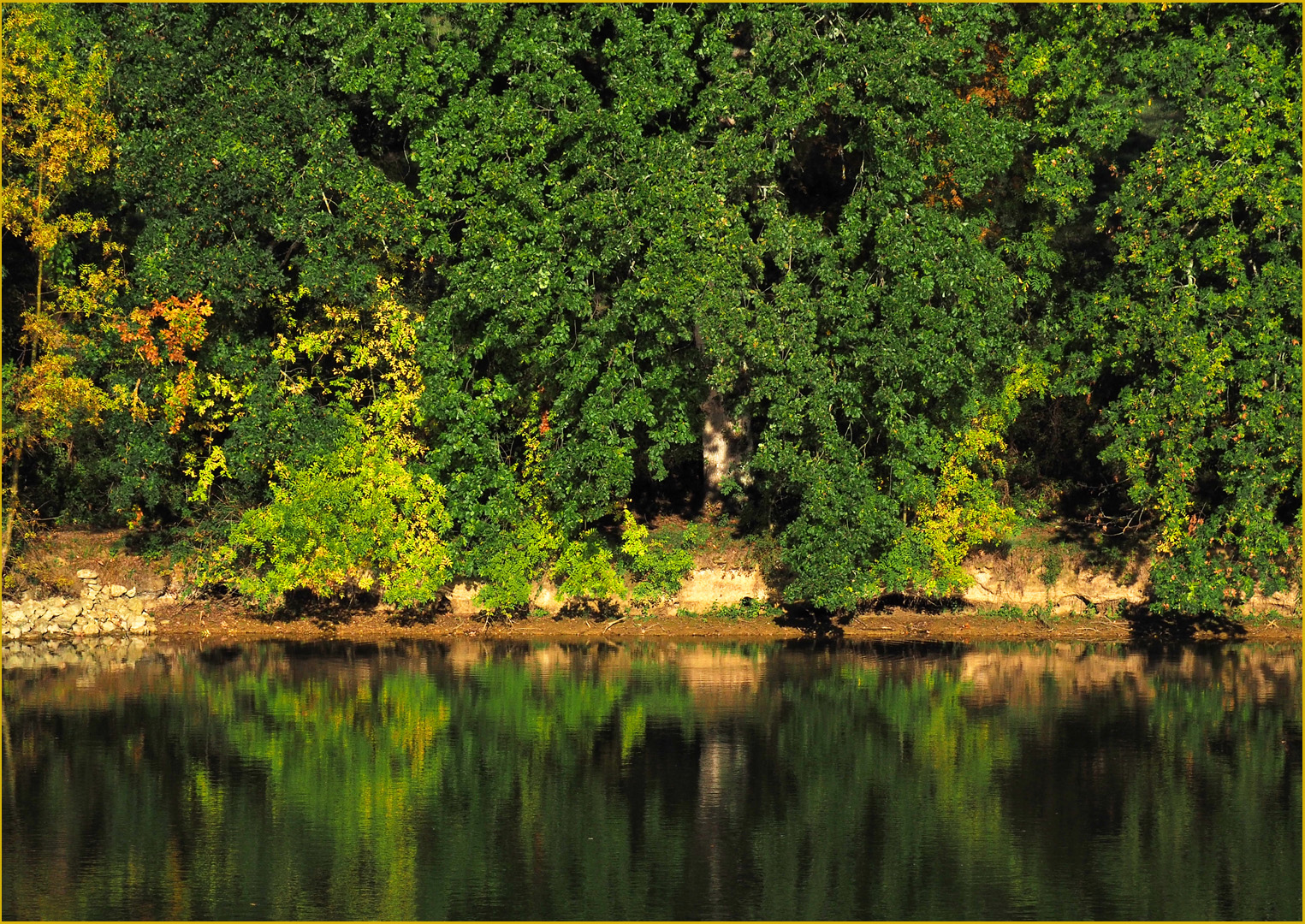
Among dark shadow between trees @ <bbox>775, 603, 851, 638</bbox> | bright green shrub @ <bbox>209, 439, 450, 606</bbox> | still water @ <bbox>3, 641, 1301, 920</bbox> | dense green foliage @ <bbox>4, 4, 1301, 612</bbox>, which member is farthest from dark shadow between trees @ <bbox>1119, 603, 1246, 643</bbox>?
bright green shrub @ <bbox>209, 439, 450, 606</bbox>

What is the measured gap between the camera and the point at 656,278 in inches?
1141

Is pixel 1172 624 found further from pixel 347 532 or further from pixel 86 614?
pixel 86 614

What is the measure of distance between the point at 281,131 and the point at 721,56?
7.78 m

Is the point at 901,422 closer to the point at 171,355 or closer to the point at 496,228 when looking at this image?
the point at 496,228

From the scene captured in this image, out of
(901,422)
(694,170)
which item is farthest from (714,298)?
(901,422)

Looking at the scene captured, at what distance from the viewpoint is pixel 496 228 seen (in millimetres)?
30484

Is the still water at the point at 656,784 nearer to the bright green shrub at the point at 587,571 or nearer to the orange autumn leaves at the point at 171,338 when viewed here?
the bright green shrub at the point at 587,571

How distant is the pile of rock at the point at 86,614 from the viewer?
101 feet

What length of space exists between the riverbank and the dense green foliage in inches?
28.2

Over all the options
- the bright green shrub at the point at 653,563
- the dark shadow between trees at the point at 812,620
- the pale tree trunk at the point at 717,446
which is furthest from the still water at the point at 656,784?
the pale tree trunk at the point at 717,446

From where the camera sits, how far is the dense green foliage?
2955 cm

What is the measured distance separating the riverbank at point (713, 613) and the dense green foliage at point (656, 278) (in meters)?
0.72

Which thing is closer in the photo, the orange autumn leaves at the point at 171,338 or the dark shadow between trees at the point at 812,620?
the orange autumn leaves at the point at 171,338

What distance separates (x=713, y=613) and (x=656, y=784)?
11611mm
